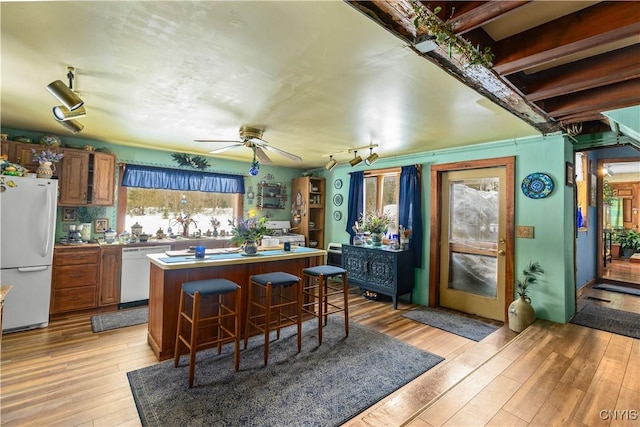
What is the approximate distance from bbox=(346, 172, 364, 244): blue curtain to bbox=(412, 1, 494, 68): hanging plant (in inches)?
149

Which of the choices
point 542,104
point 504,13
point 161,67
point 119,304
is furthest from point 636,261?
point 119,304

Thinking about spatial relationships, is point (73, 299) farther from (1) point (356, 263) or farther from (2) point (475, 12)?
(2) point (475, 12)

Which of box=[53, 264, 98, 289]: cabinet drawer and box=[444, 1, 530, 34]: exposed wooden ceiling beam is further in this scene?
box=[53, 264, 98, 289]: cabinet drawer

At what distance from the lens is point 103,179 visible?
4.27m

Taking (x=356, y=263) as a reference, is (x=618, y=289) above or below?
below

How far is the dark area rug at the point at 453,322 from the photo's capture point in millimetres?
3494

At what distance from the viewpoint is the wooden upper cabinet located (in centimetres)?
398

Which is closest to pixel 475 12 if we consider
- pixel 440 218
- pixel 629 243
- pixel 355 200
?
pixel 440 218

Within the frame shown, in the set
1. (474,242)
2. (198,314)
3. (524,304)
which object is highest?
(474,242)

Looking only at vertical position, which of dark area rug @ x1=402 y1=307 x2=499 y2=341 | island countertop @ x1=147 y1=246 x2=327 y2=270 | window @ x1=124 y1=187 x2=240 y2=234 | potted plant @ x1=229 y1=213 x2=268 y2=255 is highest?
window @ x1=124 y1=187 x2=240 y2=234

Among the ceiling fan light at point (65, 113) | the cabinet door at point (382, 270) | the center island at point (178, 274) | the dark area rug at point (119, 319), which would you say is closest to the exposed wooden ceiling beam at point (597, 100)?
the cabinet door at point (382, 270)

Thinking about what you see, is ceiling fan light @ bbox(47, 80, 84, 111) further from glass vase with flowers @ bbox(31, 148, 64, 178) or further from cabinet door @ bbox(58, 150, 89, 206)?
cabinet door @ bbox(58, 150, 89, 206)

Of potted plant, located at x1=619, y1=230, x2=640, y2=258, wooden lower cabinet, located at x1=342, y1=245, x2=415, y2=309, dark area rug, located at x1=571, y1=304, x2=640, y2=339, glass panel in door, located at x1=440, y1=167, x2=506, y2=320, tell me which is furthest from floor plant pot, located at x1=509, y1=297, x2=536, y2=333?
potted plant, located at x1=619, y1=230, x2=640, y2=258

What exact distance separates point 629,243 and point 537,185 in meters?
7.17
